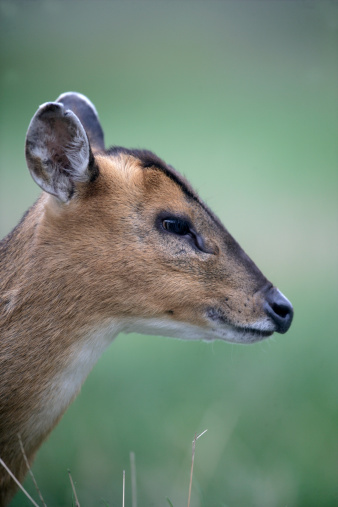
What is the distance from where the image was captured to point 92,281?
4.54 m

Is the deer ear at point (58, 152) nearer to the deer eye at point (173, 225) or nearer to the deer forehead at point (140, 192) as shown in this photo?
the deer forehead at point (140, 192)

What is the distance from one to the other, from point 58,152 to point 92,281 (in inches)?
32.0

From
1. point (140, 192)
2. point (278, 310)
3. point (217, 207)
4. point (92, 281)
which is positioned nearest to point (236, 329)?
point (278, 310)

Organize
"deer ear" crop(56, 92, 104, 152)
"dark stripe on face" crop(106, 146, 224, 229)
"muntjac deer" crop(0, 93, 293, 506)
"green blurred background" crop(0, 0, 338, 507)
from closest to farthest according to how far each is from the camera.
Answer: "muntjac deer" crop(0, 93, 293, 506), "dark stripe on face" crop(106, 146, 224, 229), "deer ear" crop(56, 92, 104, 152), "green blurred background" crop(0, 0, 338, 507)

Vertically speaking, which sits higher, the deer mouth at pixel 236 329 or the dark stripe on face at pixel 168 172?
the dark stripe on face at pixel 168 172

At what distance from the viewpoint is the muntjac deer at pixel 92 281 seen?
4527mm

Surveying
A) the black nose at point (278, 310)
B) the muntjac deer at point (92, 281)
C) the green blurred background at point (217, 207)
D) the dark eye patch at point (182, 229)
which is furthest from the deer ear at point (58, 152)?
the green blurred background at point (217, 207)

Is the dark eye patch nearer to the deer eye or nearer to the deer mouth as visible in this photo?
the deer eye

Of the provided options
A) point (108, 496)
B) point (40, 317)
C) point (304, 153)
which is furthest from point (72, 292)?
point (304, 153)

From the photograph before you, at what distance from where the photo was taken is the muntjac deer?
453 centimetres

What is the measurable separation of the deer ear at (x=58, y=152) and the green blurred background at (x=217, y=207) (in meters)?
2.62

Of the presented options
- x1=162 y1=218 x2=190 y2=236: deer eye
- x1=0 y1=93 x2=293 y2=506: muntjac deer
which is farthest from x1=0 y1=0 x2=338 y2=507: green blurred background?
x1=162 y1=218 x2=190 y2=236: deer eye

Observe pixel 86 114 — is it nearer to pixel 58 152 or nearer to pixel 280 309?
pixel 58 152

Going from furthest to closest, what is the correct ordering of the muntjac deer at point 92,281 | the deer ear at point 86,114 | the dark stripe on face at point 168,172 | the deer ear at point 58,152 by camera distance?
the deer ear at point 86,114, the dark stripe on face at point 168,172, the muntjac deer at point 92,281, the deer ear at point 58,152
